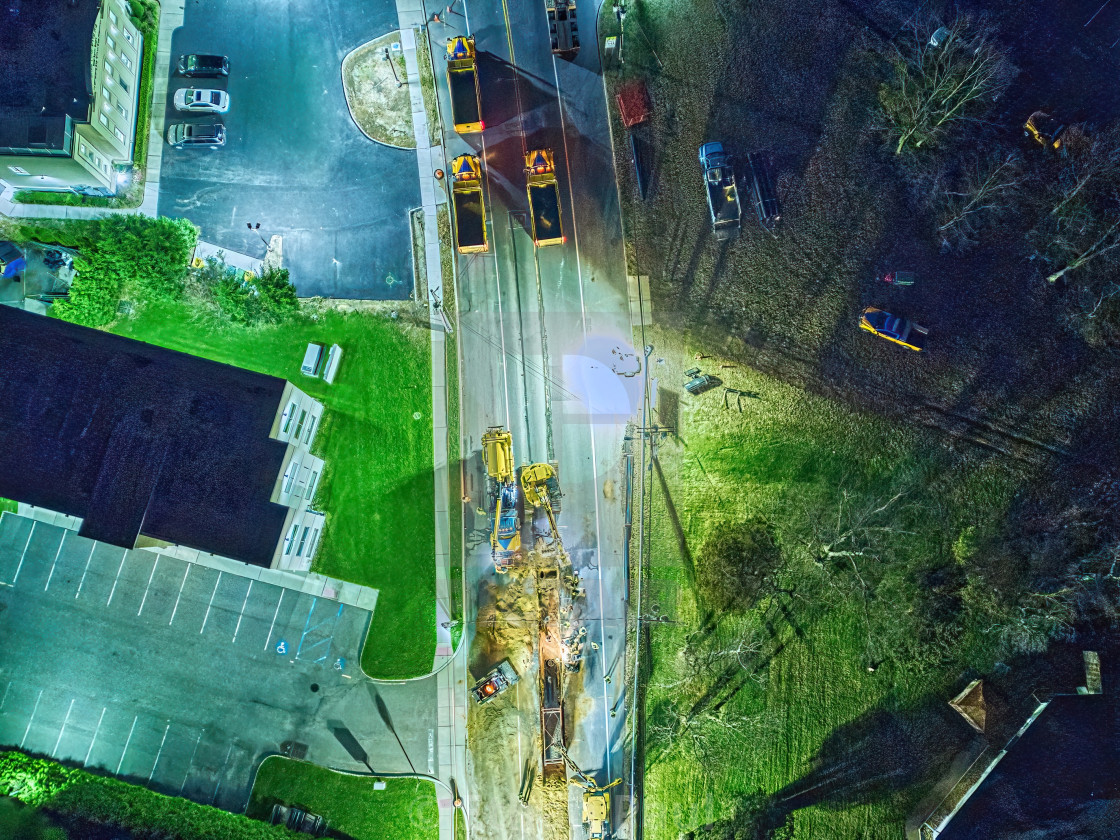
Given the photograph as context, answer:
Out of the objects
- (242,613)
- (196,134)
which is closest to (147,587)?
(242,613)

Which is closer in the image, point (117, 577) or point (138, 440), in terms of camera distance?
point (138, 440)

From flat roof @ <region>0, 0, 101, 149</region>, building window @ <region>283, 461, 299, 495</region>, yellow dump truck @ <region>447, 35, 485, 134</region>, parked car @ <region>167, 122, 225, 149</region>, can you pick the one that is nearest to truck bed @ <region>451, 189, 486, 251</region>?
yellow dump truck @ <region>447, 35, 485, 134</region>

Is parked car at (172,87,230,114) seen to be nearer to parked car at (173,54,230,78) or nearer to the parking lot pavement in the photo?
parked car at (173,54,230,78)

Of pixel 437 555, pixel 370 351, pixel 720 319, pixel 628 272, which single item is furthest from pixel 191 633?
pixel 720 319

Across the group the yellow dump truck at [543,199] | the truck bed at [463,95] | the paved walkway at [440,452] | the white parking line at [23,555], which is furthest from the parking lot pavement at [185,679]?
the truck bed at [463,95]

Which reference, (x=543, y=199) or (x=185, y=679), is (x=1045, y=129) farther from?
(x=185, y=679)

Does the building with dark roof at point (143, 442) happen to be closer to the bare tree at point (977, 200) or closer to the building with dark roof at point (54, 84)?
the building with dark roof at point (54, 84)
